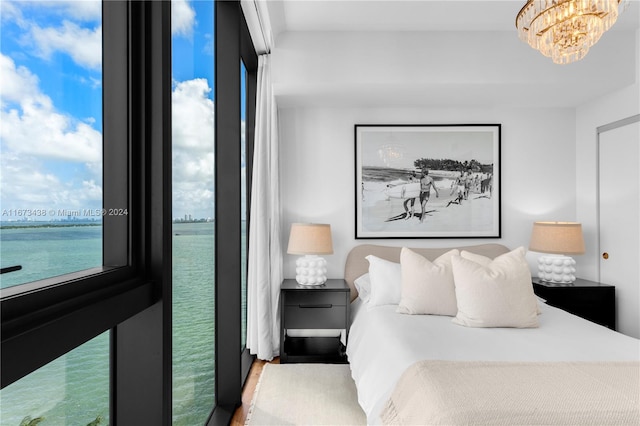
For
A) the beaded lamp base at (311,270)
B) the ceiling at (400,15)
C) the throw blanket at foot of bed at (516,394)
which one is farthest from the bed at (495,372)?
the ceiling at (400,15)

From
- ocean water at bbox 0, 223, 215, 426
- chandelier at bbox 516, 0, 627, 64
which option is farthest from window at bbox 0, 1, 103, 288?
chandelier at bbox 516, 0, 627, 64

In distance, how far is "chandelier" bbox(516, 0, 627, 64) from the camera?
1.70 meters

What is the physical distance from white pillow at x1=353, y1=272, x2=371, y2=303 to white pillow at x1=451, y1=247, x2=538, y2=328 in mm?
840

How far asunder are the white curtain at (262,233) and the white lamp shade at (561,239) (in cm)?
230

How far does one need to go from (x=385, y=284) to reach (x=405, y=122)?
1.60m

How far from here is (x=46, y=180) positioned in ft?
2.74

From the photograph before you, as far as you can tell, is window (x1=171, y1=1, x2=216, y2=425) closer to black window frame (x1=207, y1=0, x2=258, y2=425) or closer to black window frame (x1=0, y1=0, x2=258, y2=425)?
black window frame (x1=207, y1=0, x2=258, y2=425)

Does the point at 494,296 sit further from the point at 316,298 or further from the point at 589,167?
the point at 589,167

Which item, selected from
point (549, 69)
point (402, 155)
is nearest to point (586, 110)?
point (549, 69)

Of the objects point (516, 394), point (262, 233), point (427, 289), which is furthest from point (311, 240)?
point (516, 394)

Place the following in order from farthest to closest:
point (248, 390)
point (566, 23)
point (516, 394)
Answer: point (248, 390)
point (566, 23)
point (516, 394)

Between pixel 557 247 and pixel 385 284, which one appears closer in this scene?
pixel 385 284

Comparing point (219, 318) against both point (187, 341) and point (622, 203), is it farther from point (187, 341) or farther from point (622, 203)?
point (622, 203)

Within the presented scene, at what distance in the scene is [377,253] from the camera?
11.5 feet
